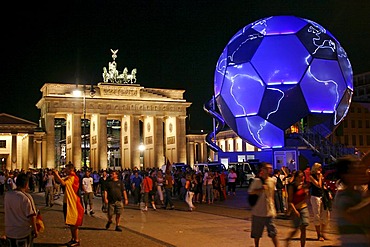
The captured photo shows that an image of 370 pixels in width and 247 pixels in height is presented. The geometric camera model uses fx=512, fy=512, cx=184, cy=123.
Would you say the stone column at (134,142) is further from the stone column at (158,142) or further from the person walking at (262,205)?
the person walking at (262,205)

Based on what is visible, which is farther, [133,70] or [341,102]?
[133,70]

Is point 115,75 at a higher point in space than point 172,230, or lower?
higher

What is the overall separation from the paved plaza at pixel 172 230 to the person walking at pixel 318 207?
297 millimetres

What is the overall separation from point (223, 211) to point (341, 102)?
10.6 m

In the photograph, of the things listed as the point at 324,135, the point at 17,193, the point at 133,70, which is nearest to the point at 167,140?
the point at 133,70

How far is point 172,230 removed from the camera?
14.5 m

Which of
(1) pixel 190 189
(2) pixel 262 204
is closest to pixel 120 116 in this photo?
(1) pixel 190 189

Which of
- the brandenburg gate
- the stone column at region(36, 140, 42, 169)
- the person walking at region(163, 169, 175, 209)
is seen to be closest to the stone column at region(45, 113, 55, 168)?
the brandenburg gate

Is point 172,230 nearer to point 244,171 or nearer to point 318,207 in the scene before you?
point 318,207

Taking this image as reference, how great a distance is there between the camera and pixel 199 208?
22.1 meters

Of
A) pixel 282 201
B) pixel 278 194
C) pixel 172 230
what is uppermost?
pixel 278 194

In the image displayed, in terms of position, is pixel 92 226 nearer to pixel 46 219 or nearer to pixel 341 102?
pixel 46 219

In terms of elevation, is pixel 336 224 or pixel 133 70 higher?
pixel 133 70

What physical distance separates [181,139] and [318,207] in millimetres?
70417
